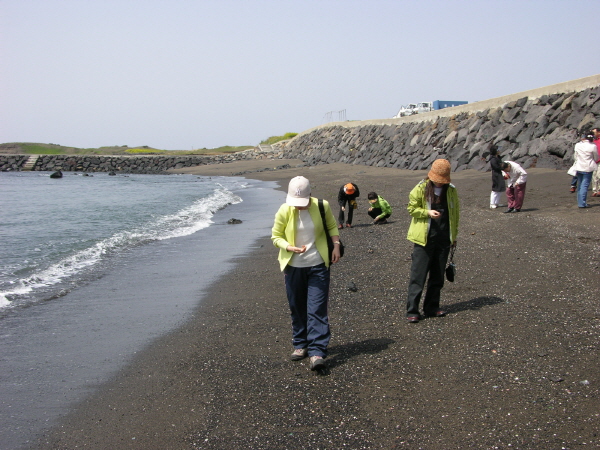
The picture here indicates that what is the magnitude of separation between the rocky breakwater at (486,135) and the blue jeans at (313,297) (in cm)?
1475

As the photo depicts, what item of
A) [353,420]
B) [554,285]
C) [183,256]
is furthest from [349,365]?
[183,256]

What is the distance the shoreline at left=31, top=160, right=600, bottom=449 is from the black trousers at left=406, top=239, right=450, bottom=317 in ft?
0.78

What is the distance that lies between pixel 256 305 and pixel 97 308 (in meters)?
2.39

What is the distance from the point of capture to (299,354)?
5.29m

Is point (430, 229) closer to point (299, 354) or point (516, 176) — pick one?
point (299, 354)

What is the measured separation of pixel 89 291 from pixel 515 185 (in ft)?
31.5

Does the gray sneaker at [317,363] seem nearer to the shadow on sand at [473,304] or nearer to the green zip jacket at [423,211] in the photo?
the green zip jacket at [423,211]

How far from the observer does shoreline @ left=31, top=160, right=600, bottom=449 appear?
398cm

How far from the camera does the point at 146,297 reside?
8438 mm

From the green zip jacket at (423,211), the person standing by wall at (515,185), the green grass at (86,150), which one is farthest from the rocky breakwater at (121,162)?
the green zip jacket at (423,211)

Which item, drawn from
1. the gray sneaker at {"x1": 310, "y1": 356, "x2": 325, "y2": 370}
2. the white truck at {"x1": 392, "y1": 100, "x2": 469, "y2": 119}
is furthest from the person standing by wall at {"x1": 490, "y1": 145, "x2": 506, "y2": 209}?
the white truck at {"x1": 392, "y1": 100, "x2": 469, "y2": 119}

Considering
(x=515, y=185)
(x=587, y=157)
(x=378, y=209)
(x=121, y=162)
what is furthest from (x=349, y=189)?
(x=121, y=162)

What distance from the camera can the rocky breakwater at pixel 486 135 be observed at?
18.5m

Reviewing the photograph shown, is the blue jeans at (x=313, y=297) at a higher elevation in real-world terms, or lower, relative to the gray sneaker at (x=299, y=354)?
higher
